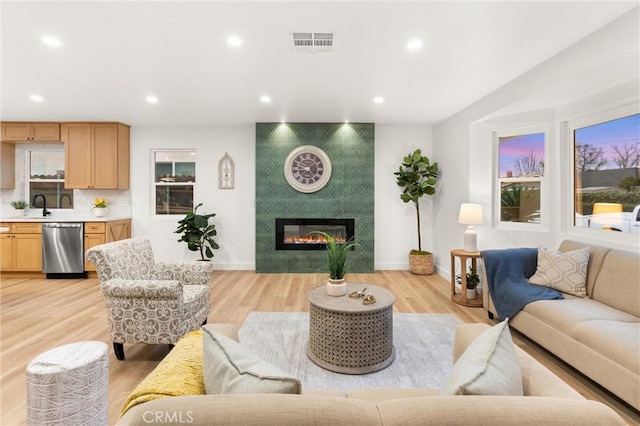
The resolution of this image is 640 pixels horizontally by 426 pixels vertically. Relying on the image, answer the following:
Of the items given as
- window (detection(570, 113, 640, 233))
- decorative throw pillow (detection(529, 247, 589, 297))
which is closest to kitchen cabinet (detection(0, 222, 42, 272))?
decorative throw pillow (detection(529, 247, 589, 297))

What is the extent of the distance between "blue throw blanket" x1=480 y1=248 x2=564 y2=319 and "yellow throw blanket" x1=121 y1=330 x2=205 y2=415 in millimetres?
2840

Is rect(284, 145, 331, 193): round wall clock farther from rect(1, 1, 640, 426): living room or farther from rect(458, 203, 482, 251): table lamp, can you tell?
rect(458, 203, 482, 251): table lamp

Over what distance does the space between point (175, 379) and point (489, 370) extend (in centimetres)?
96

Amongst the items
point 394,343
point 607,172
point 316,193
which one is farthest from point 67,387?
point 607,172

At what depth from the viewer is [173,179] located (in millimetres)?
5855

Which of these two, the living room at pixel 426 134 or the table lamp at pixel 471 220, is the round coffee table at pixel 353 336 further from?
the table lamp at pixel 471 220

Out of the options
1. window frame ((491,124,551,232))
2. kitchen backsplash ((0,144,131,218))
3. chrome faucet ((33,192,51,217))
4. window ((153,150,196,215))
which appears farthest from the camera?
window ((153,150,196,215))

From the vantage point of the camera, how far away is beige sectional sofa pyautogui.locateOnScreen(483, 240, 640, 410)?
6.30ft

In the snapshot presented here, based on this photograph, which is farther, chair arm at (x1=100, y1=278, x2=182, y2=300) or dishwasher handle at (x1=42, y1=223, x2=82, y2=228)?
dishwasher handle at (x1=42, y1=223, x2=82, y2=228)

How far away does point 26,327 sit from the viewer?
317 centimetres

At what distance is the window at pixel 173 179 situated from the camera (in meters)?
5.83

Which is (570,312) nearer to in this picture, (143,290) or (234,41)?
(143,290)

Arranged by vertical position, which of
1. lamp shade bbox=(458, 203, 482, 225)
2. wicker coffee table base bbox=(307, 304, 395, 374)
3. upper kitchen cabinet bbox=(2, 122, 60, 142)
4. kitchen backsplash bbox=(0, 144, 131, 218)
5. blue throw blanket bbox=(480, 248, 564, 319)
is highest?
upper kitchen cabinet bbox=(2, 122, 60, 142)

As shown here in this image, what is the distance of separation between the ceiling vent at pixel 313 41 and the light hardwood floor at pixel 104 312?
274cm
